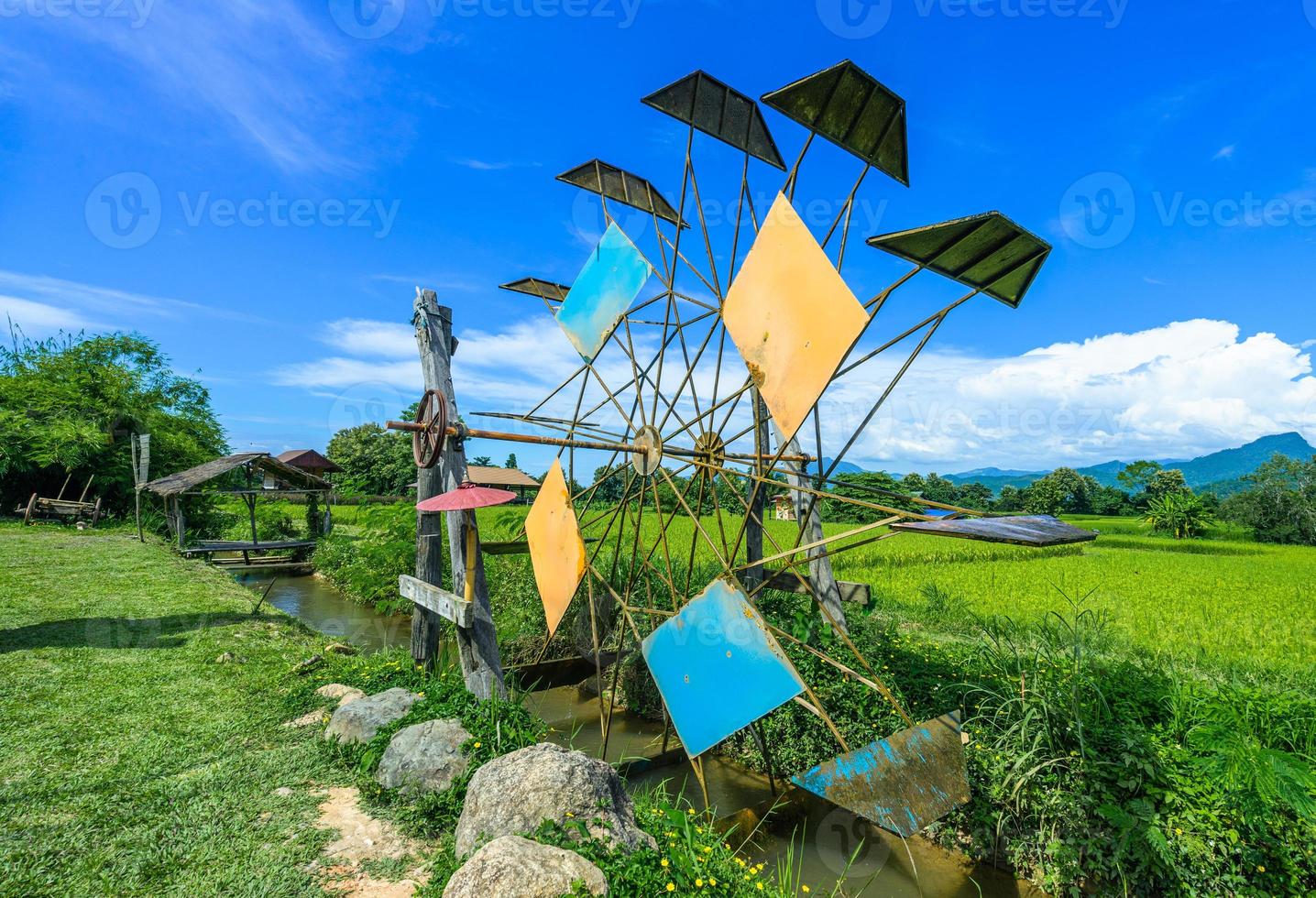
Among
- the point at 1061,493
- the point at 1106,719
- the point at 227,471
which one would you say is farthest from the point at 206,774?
the point at 1061,493

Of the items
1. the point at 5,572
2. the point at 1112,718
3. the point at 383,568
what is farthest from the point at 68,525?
the point at 1112,718

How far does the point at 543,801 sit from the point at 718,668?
3.92ft

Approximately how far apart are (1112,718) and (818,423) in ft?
9.77

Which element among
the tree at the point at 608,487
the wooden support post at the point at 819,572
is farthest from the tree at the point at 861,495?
the tree at the point at 608,487

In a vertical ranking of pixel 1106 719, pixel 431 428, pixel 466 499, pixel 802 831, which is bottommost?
pixel 802 831

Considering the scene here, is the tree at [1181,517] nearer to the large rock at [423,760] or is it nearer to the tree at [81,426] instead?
the large rock at [423,760]

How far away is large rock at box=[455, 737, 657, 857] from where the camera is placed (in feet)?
10.5

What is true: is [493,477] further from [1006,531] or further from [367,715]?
[1006,531]

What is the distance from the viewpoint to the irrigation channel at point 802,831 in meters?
4.44

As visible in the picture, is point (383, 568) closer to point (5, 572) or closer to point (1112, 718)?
point (5, 572)

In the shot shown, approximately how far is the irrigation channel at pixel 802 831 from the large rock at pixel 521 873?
137 cm

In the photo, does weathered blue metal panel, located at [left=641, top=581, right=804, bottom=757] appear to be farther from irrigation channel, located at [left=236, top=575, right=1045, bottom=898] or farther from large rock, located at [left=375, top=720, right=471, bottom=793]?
large rock, located at [left=375, top=720, right=471, bottom=793]

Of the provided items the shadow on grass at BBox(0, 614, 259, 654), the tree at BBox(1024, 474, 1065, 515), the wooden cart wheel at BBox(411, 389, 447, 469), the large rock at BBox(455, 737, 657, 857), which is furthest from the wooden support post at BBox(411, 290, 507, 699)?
the tree at BBox(1024, 474, 1065, 515)

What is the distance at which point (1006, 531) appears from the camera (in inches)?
109
